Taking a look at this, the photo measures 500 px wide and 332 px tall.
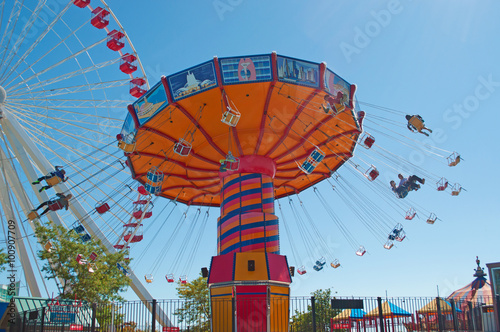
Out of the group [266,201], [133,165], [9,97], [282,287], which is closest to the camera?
[282,287]

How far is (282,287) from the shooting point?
17422 mm

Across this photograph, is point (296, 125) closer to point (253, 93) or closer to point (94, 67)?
point (253, 93)

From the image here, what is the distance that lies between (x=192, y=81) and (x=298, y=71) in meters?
3.79

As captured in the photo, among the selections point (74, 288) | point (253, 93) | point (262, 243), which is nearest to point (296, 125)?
point (253, 93)

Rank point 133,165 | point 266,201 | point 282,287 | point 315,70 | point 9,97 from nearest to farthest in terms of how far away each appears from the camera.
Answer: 1. point 315,70
2. point 282,287
3. point 266,201
4. point 133,165
5. point 9,97

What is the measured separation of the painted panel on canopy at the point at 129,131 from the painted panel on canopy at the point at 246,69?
471cm

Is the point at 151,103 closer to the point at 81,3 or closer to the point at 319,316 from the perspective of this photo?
the point at 81,3

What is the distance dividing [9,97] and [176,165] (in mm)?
9947

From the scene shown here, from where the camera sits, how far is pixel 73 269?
83.0 feet

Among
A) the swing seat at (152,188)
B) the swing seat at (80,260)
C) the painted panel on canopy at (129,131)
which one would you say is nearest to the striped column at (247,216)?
the swing seat at (152,188)

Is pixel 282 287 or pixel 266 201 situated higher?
pixel 266 201

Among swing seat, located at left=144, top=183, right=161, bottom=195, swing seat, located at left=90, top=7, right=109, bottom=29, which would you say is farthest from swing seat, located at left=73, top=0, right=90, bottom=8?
swing seat, located at left=144, top=183, right=161, bottom=195

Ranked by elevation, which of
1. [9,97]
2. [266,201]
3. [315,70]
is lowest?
[266,201]

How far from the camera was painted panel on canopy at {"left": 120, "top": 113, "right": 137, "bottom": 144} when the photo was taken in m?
18.1
